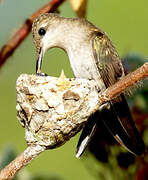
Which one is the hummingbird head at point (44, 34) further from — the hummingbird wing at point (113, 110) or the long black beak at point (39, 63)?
the hummingbird wing at point (113, 110)

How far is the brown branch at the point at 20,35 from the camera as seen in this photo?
280 centimetres

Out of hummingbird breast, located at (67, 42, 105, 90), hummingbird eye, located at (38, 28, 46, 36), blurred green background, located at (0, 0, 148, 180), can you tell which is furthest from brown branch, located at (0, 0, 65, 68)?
blurred green background, located at (0, 0, 148, 180)

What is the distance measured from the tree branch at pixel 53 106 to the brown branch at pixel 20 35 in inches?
21.9

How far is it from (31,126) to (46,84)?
18.1 inches

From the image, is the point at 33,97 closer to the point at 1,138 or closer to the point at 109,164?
the point at 109,164

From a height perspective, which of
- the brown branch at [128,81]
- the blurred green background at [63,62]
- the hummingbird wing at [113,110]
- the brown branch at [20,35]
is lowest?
the blurred green background at [63,62]

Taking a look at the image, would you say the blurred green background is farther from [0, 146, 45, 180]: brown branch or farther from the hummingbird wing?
[0, 146, 45, 180]: brown branch

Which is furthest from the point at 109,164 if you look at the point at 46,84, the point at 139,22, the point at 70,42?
the point at 139,22

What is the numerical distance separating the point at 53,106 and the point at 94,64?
499 millimetres

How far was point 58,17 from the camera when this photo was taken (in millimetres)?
4332

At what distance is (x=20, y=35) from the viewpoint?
9.41 ft

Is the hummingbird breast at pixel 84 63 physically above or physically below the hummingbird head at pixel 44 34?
below

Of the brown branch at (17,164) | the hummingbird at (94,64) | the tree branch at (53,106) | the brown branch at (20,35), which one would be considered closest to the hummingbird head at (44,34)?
the hummingbird at (94,64)

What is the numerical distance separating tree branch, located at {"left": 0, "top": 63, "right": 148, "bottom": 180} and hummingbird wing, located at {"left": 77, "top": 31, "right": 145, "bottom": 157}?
7.5 inches
